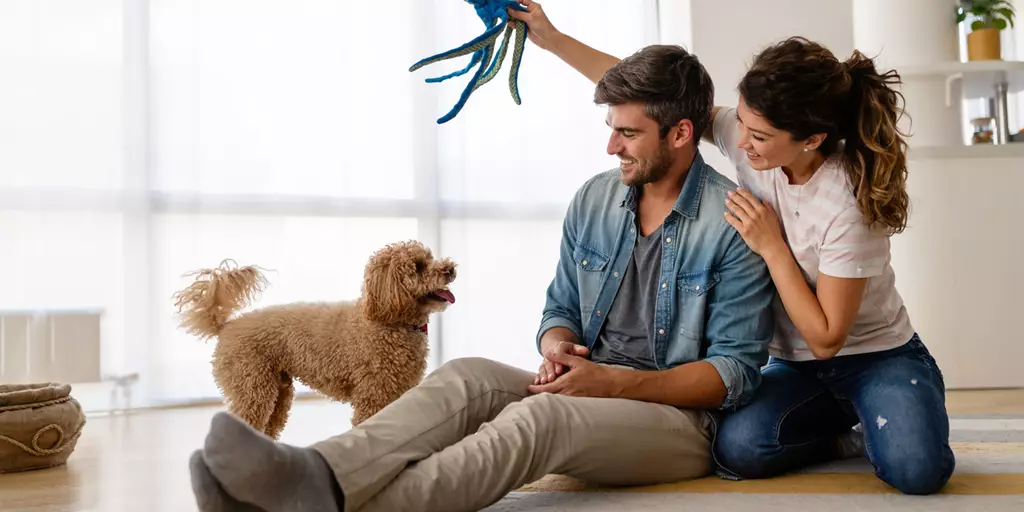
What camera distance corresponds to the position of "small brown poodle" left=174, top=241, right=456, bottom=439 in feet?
7.61

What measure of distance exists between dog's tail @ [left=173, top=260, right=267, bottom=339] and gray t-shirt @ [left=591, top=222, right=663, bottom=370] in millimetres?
1034

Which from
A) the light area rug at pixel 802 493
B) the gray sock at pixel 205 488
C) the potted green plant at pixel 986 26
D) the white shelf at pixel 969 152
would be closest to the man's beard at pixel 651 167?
the light area rug at pixel 802 493

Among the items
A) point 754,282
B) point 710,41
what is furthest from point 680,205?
point 710,41

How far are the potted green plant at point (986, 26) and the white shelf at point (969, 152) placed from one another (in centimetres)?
39

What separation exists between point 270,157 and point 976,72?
276cm

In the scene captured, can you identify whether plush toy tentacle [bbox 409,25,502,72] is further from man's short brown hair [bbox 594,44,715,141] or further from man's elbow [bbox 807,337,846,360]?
man's elbow [bbox 807,337,846,360]

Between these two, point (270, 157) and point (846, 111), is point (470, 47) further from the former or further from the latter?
point (270, 157)

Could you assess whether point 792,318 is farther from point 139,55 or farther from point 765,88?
point 139,55

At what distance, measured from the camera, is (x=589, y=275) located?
1.95m

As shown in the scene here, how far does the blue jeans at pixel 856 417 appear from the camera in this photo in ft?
5.49

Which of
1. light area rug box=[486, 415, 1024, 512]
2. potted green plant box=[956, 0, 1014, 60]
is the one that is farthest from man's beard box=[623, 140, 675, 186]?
potted green plant box=[956, 0, 1014, 60]

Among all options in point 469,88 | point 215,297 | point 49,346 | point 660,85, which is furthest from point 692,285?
point 49,346

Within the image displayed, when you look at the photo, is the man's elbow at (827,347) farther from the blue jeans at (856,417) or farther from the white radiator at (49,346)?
the white radiator at (49,346)

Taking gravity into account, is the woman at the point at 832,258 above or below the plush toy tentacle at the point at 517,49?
below
